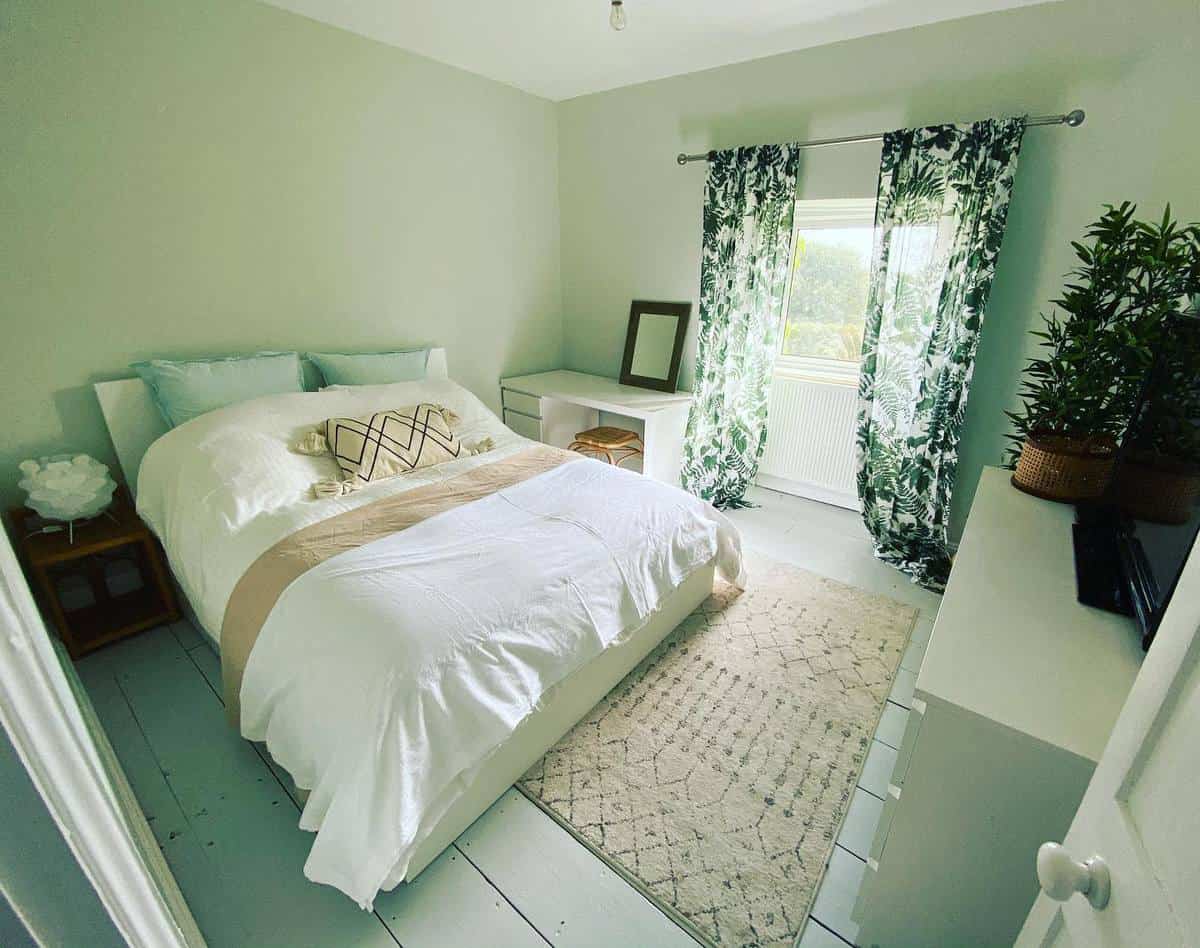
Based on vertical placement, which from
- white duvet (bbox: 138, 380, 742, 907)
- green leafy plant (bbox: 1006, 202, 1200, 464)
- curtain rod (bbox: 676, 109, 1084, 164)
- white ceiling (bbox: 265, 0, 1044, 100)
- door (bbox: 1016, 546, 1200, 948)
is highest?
white ceiling (bbox: 265, 0, 1044, 100)

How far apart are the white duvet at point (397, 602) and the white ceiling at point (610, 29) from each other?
1.78 m

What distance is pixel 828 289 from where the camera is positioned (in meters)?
3.02

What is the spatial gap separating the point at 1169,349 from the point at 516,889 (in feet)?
6.77

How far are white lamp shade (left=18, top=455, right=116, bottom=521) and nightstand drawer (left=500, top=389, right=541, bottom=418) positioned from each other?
2087 mm

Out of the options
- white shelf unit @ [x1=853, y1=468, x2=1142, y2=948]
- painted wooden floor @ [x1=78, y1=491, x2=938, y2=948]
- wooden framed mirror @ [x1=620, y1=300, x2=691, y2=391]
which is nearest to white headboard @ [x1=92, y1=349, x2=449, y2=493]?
painted wooden floor @ [x1=78, y1=491, x2=938, y2=948]

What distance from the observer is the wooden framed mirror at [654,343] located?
3.42 meters

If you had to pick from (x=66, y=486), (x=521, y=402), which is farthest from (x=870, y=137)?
(x=66, y=486)

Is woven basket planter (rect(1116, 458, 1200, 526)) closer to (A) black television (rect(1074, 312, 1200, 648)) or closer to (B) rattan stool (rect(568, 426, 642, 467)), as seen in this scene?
(A) black television (rect(1074, 312, 1200, 648))

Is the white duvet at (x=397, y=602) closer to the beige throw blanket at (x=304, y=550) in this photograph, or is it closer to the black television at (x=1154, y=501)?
the beige throw blanket at (x=304, y=550)

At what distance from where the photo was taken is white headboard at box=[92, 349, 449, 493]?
215cm

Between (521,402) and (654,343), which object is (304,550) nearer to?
(521,402)

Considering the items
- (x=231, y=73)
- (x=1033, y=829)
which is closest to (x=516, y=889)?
(x=1033, y=829)

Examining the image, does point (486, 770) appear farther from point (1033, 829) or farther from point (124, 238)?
point (124, 238)

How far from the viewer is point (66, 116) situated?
6.29ft
